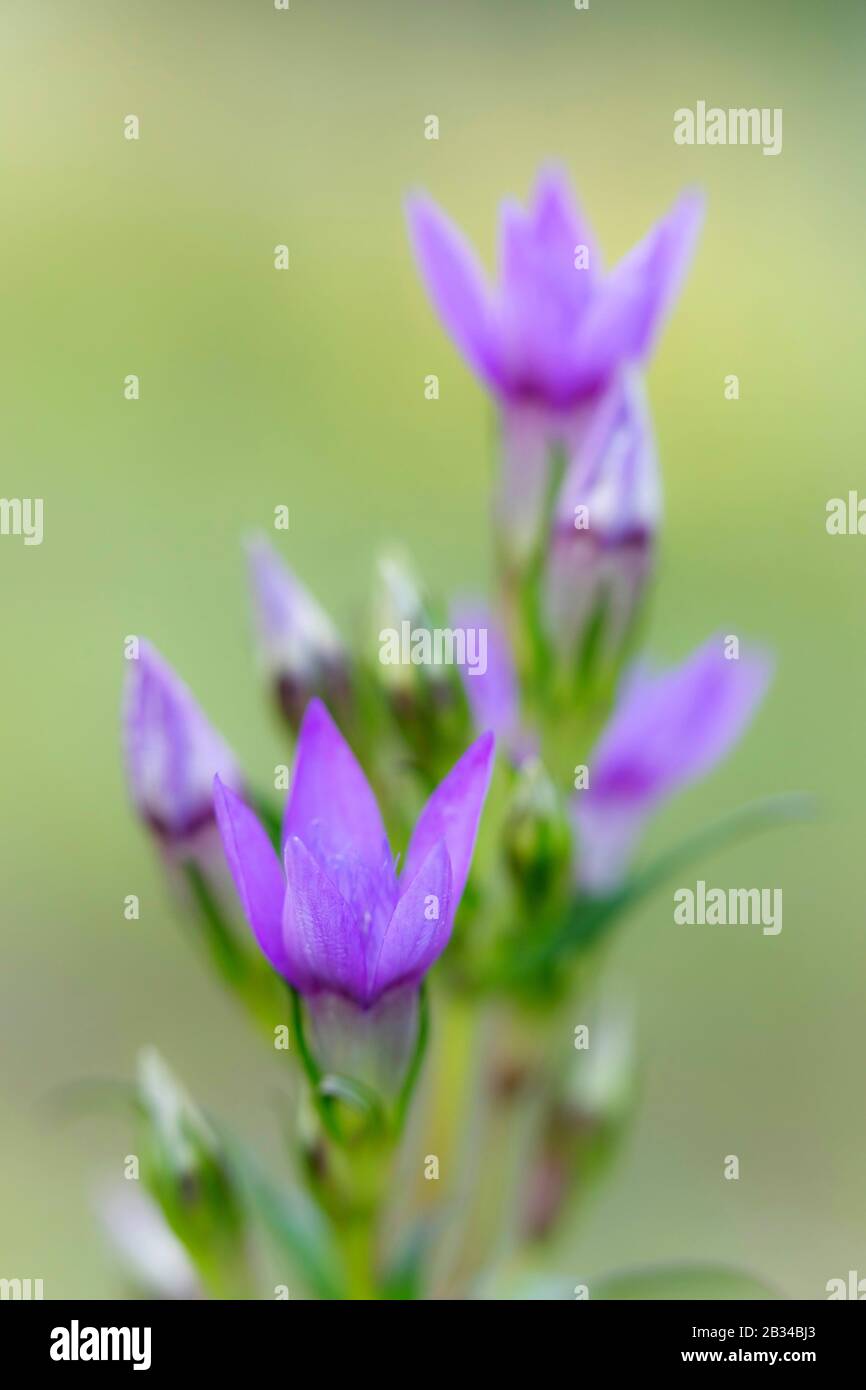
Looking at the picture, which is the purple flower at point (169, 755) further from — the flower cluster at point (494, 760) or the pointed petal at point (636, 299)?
the pointed petal at point (636, 299)

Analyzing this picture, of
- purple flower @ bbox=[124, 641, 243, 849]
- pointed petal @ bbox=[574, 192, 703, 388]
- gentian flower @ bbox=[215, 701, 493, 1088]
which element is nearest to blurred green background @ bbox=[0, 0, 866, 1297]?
purple flower @ bbox=[124, 641, 243, 849]

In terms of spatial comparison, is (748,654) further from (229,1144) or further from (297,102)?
(297,102)

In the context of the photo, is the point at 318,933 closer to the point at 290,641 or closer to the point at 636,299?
the point at 290,641

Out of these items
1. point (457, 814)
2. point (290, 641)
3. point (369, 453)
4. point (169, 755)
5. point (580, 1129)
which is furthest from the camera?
point (369, 453)

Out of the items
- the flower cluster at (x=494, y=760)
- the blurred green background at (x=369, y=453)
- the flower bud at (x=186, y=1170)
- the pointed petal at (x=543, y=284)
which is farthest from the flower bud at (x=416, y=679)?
the blurred green background at (x=369, y=453)

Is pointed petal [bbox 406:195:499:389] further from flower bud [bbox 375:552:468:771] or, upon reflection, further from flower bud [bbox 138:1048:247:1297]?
flower bud [bbox 138:1048:247:1297]

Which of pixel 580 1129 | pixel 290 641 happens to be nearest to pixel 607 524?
pixel 290 641
